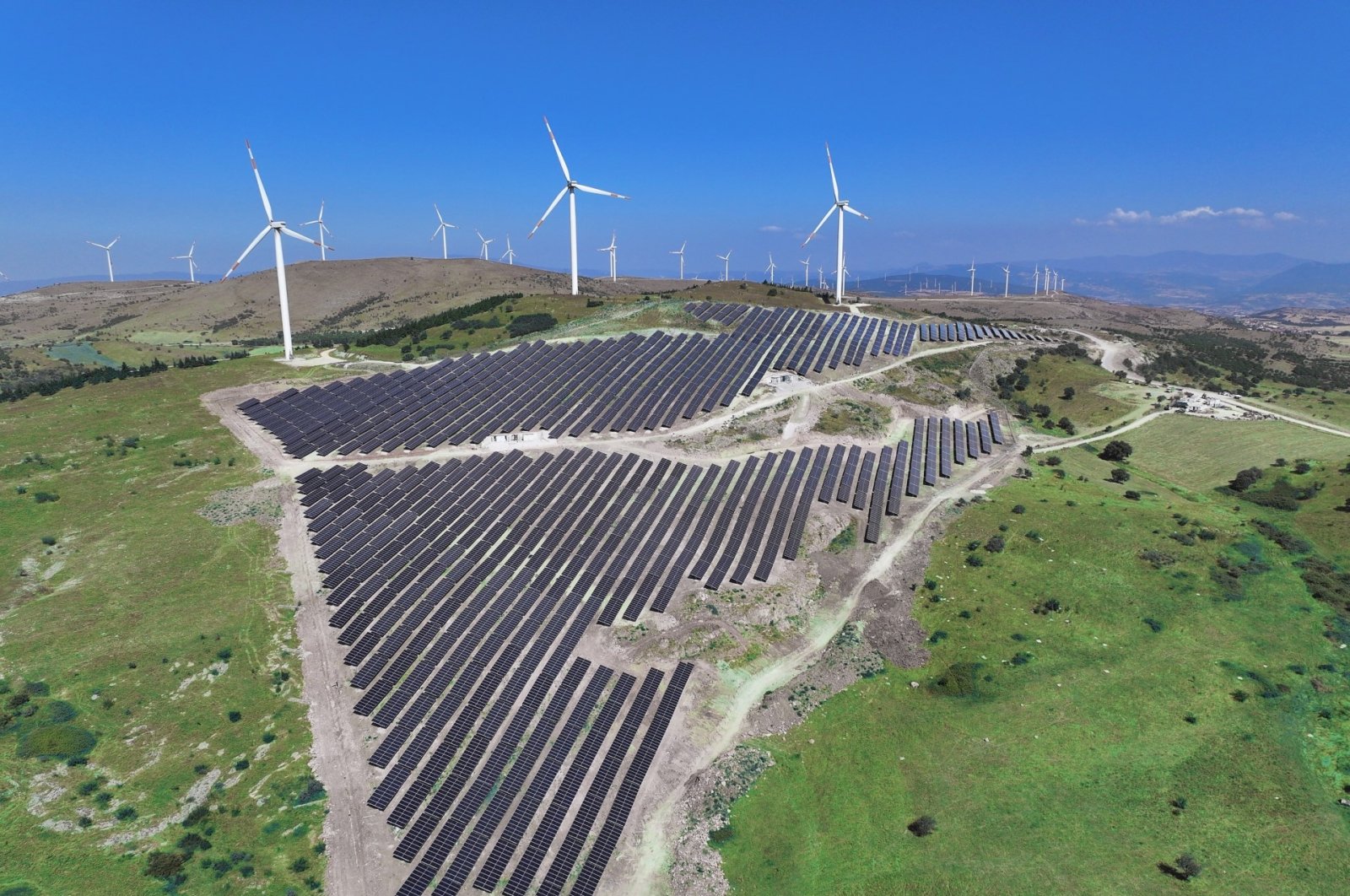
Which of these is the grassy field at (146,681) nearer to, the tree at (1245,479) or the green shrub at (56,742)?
the green shrub at (56,742)

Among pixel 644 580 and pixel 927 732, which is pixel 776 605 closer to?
pixel 644 580

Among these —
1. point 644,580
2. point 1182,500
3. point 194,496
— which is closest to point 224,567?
point 194,496

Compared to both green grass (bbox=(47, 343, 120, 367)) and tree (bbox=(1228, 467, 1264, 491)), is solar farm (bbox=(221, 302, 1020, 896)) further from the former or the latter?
green grass (bbox=(47, 343, 120, 367))

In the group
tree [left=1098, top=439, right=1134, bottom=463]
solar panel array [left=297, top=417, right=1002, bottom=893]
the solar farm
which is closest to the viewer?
solar panel array [left=297, top=417, right=1002, bottom=893]

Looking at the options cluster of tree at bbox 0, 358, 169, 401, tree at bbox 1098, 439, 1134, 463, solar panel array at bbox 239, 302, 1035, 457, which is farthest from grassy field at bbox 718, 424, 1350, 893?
cluster of tree at bbox 0, 358, 169, 401

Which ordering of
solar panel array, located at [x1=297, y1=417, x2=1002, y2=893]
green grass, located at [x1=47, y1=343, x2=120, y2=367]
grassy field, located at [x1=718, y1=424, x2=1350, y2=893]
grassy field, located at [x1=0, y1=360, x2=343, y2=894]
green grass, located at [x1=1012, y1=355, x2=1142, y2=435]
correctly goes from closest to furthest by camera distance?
1. grassy field, located at [x1=0, y1=360, x2=343, y2=894]
2. grassy field, located at [x1=718, y1=424, x2=1350, y2=893]
3. solar panel array, located at [x1=297, y1=417, x2=1002, y2=893]
4. green grass, located at [x1=1012, y1=355, x2=1142, y2=435]
5. green grass, located at [x1=47, y1=343, x2=120, y2=367]

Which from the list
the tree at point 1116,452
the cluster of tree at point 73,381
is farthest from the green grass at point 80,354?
the tree at point 1116,452

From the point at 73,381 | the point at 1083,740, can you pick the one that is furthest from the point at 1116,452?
the point at 73,381
